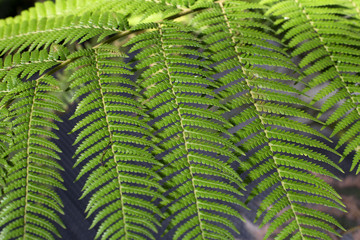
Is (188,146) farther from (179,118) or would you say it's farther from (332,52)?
(332,52)

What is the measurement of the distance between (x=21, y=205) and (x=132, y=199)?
31 cm

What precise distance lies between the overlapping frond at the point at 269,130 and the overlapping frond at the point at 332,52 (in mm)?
86

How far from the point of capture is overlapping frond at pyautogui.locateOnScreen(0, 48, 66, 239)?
81cm

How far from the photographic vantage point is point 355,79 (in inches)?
36.2

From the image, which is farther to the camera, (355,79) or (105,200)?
(355,79)

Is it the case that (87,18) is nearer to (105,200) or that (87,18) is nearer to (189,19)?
(189,19)

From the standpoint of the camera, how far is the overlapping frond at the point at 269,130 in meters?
0.80

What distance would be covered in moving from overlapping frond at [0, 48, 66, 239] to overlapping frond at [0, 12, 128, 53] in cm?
8

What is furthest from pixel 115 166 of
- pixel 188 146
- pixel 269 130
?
pixel 269 130

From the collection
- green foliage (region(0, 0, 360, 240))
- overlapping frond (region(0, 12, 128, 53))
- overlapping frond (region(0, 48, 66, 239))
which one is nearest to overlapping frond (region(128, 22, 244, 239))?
green foliage (region(0, 0, 360, 240))

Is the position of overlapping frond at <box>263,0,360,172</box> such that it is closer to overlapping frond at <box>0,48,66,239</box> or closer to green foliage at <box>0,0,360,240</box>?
green foliage at <box>0,0,360,240</box>

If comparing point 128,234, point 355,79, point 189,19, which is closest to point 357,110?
point 355,79

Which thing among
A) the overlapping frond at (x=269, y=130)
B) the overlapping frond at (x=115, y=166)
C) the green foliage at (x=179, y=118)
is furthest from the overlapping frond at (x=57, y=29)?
the overlapping frond at (x=269, y=130)

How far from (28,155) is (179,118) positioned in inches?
18.3
